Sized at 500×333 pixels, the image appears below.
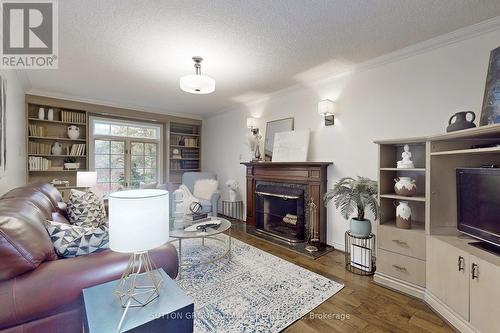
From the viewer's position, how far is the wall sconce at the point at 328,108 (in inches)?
122

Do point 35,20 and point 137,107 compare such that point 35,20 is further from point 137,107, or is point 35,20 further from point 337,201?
point 337,201

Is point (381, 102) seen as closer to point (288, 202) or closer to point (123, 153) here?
point (288, 202)

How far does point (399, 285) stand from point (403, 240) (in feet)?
1.39

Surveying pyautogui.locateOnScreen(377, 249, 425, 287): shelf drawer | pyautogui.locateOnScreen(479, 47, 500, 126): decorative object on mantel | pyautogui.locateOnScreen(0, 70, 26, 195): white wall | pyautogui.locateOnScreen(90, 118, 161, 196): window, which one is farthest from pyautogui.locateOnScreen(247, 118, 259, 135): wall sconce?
pyautogui.locateOnScreen(0, 70, 26, 195): white wall

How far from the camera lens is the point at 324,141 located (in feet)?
11.0

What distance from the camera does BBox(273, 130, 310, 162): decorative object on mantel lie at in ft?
11.5

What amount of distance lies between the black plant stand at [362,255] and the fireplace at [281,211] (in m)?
0.86

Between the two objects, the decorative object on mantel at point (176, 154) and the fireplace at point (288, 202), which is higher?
the decorative object on mantel at point (176, 154)

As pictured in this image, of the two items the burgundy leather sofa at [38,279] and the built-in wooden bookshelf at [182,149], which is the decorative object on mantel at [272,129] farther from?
the burgundy leather sofa at [38,279]

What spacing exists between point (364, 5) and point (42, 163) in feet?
17.1

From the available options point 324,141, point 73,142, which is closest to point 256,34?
point 324,141

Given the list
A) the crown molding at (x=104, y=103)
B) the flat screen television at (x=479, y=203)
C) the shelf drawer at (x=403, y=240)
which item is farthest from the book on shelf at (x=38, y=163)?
the flat screen television at (x=479, y=203)

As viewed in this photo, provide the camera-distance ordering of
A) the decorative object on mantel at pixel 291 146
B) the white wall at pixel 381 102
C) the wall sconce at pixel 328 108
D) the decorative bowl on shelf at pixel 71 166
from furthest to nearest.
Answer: the decorative bowl on shelf at pixel 71 166 → the decorative object on mantel at pixel 291 146 → the wall sconce at pixel 328 108 → the white wall at pixel 381 102

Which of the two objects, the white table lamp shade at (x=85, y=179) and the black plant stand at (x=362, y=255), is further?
the white table lamp shade at (x=85, y=179)
